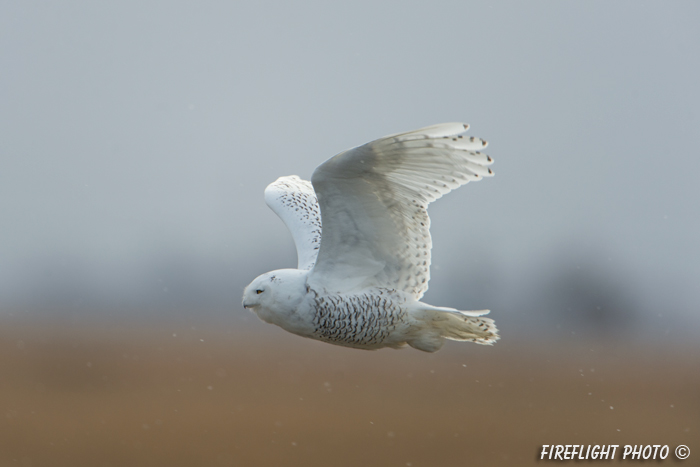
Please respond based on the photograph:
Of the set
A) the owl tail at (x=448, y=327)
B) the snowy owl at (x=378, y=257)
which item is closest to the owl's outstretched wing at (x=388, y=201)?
the snowy owl at (x=378, y=257)

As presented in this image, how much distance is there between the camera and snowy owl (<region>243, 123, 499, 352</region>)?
4078 mm

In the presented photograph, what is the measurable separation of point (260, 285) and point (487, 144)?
1.89m

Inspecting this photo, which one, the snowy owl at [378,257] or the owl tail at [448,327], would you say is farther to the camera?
the owl tail at [448,327]

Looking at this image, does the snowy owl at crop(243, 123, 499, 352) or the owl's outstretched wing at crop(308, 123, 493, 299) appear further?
the snowy owl at crop(243, 123, 499, 352)

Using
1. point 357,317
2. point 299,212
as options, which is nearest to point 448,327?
point 357,317

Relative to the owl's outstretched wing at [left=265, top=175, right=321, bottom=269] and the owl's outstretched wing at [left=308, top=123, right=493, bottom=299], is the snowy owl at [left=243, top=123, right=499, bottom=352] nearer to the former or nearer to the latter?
the owl's outstretched wing at [left=308, top=123, right=493, bottom=299]

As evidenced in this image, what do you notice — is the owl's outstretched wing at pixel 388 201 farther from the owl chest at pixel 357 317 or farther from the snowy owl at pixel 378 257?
the owl chest at pixel 357 317

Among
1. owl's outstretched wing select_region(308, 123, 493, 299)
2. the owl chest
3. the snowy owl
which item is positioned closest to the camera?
owl's outstretched wing select_region(308, 123, 493, 299)

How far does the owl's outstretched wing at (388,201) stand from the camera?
3.97 metres

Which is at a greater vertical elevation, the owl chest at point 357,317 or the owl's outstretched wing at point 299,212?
the owl's outstretched wing at point 299,212

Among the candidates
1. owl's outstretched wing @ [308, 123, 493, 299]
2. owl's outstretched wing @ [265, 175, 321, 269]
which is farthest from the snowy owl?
owl's outstretched wing @ [265, 175, 321, 269]

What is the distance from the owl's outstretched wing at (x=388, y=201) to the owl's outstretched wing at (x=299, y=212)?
1.96 feet

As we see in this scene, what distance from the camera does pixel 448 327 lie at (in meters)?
4.78

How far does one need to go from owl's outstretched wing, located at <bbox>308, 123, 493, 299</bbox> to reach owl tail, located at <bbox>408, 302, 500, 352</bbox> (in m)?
0.31
